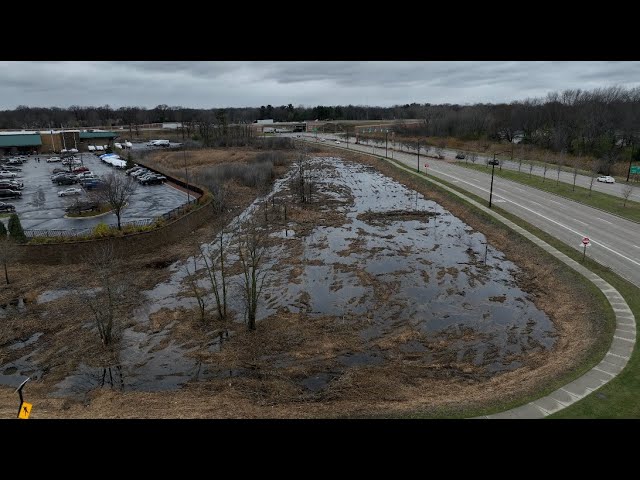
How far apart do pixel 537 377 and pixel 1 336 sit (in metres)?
22.4

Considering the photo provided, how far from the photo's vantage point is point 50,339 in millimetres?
19641

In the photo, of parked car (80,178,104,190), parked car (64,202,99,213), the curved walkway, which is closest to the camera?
the curved walkway

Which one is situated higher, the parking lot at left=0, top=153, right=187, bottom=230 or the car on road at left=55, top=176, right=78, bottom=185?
the car on road at left=55, top=176, right=78, bottom=185

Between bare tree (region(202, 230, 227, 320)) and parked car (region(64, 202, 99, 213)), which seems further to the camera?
parked car (region(64, 202, 99, 213))

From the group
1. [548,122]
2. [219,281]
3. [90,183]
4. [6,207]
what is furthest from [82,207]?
[548,122]

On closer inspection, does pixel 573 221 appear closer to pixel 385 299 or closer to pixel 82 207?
pixel 385 299

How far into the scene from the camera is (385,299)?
23.2 meters

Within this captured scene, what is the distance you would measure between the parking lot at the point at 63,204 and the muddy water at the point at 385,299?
31.4 ft

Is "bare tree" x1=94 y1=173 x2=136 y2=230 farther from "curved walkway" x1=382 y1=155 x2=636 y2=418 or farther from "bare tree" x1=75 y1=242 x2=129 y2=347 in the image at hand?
"curved walkway" x1=382 y1=155 x2=636 y2=418

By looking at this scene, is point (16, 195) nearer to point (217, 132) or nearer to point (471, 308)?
point (471, 308)

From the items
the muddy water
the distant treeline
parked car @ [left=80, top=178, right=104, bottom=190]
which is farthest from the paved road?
parked car @ [left=80, top=178, right=104, bottom=190]

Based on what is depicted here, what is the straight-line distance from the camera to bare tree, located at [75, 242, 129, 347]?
19.0m

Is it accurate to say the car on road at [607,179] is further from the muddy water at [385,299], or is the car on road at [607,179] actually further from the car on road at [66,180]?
the car on road at [66,180]

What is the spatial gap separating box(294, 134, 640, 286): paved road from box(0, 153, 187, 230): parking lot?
99.4ft
